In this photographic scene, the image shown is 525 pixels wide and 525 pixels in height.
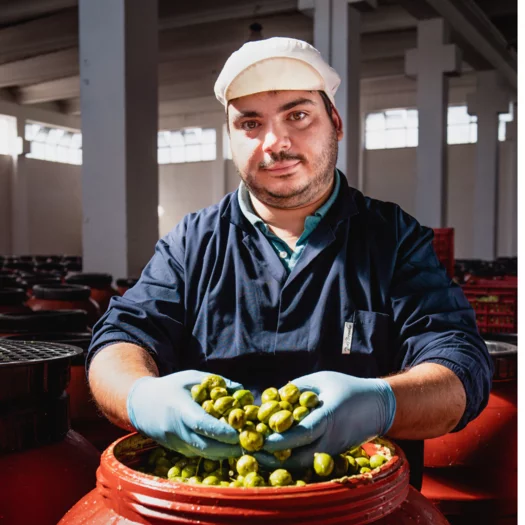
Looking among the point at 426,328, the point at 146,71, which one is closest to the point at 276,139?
the point at 426,328

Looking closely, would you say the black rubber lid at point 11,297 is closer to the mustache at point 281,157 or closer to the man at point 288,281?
the man at point 288,281

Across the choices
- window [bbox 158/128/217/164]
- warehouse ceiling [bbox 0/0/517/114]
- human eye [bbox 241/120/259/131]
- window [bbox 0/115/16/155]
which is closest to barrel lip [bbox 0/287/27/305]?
human eye [bbox 241/120/259/131]

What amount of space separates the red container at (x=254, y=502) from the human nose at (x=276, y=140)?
34.2 inches

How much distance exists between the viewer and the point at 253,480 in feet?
3.44

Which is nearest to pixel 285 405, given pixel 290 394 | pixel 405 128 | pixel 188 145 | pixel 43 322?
pixel 290 394

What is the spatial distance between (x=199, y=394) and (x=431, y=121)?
962cm

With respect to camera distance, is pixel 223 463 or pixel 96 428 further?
pixel 96 428

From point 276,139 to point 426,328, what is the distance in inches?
24.5

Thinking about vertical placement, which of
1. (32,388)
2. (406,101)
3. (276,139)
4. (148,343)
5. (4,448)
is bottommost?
(4,448)

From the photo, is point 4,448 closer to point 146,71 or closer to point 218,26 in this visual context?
point 146,71

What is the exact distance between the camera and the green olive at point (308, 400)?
114cm

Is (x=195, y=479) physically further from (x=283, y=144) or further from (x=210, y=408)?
(x=283, y=144)

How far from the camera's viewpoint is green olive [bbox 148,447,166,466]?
Result: 4.18 feet

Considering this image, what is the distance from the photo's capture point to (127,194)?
5090 millimetres
